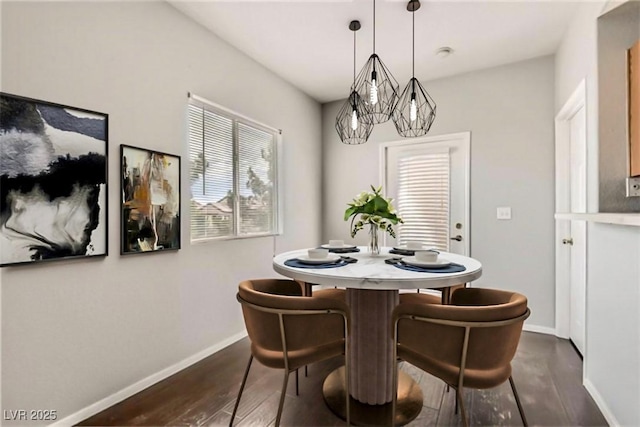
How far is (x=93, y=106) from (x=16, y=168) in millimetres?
524

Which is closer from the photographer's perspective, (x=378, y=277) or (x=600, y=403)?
(x=378, y=277)

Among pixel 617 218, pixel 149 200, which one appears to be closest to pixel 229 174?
pixel 149 200

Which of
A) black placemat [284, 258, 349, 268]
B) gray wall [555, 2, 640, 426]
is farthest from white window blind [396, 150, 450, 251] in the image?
black placemat [284, 258, 349, 268]

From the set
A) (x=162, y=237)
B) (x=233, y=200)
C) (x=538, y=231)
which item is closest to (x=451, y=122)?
(x=538, y=231)

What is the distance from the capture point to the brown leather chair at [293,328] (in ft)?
4.62

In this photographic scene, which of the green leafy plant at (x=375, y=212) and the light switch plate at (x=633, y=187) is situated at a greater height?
the light switch plate at (x=633, y=187)

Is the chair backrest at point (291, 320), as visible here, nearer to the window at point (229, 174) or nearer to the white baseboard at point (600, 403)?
the window at point (229, 174)

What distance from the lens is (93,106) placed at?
70.1 inches

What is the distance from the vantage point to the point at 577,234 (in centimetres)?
262

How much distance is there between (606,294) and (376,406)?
Answer: 1404mm

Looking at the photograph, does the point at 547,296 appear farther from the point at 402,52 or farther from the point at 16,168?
the point at 16,168

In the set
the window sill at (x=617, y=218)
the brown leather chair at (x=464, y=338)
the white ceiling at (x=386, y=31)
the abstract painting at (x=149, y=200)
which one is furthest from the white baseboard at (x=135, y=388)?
the window sill at (x=617, y=218)

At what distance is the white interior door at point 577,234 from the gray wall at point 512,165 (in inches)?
7.9

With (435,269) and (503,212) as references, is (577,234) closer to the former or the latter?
(503,212)
